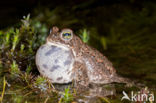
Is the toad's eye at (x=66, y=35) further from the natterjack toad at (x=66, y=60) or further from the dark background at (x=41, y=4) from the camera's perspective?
the dark background at (x=41, y=4)

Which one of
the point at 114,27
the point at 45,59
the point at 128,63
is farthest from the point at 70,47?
the point at 114,27

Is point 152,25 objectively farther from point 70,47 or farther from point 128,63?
point 70,47

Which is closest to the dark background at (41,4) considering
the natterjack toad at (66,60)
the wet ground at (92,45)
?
the wet ground at (92,45)

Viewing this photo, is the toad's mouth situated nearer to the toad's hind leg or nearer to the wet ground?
the toad's hind leg

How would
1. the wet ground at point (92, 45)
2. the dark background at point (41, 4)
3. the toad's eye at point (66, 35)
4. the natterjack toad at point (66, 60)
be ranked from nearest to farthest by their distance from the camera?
1. the wet ground at point (92, 45)
2. the natterjack toad at point (66, 60)
3. the toad's eye at point (66, 35)
4. the dark background at point (41, 4)

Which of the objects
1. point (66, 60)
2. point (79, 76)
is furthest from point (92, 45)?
point (66, 60)

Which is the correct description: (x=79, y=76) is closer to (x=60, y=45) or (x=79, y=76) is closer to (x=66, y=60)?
(x=66, y=60)

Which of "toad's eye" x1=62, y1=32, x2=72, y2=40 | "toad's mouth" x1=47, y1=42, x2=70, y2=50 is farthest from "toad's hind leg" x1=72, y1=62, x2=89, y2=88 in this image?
A: "toad's eye" x1=62, y1=32, x2=72, y2=40
